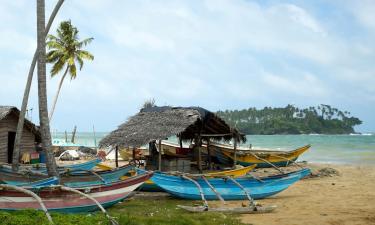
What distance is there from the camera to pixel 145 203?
12.2 meters

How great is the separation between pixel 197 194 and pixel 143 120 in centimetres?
435

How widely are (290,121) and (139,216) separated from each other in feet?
346

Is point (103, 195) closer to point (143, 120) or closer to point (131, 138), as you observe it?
point (131, 138)

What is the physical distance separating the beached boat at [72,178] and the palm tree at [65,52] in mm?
16016

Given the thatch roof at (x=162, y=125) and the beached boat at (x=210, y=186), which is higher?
the thatch roof at (x=162, y=125)

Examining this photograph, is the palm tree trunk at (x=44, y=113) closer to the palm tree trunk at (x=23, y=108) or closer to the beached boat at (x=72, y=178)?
the beached boat at (x=72, y=178)

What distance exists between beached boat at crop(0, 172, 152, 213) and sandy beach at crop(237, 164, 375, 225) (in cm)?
295

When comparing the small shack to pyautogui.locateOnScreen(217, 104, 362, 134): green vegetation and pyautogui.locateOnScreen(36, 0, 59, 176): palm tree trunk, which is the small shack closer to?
pyautogui.locateOnScreen(36, 0, 59, 176): palm tree trunk

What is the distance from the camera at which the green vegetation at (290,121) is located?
11100 cm

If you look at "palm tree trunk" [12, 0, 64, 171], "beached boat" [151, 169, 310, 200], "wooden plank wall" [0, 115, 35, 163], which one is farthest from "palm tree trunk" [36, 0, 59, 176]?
"wooden plank wall" [0, 115, 35, 163]

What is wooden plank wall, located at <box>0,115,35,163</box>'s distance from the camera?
19.8 m

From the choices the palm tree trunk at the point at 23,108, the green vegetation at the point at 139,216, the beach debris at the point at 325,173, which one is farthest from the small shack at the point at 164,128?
the beach debris at the point at 325,173

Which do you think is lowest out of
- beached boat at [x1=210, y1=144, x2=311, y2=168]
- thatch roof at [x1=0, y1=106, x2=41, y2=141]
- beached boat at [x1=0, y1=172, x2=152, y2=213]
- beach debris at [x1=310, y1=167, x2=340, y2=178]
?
beached boat at [x1=0, y1=172, x2=152, y2=213]

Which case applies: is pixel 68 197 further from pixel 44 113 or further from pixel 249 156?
pixel 249 156
